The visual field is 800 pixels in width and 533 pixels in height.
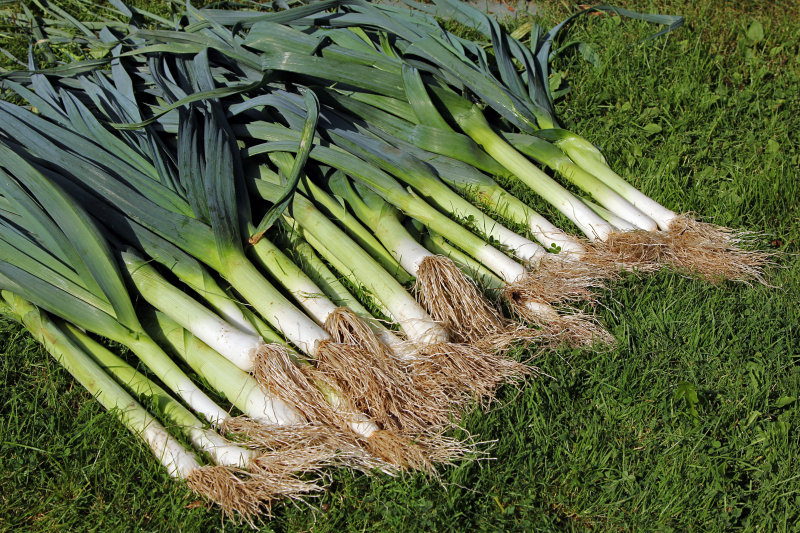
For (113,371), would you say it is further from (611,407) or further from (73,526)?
(611,407)

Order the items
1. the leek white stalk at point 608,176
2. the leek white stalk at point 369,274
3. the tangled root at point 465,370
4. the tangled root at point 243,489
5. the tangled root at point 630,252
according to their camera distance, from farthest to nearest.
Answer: the leek white stalk at point 608,176 < the tangled root at point 630,252 < the leek white stalk at point 369,274 < the tangled root at point 465,370 < the tangled root at point 243,489

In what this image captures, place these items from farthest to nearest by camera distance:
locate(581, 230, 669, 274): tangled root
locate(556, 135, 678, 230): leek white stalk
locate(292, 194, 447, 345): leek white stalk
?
1. locate(556, 135, 678, 230): leek white stalk
2. locate(581, 230, 669, 274): tangled root
3. locate(292, 194, 447, 345): leek white stalk

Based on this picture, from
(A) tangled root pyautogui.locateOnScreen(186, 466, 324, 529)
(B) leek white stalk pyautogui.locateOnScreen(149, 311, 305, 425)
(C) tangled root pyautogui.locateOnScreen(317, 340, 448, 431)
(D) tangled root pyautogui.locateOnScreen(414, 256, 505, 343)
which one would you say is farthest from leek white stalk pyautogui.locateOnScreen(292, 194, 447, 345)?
(A) tangled root pyautogui.locateOnScreen(186, 466, 324, 529)

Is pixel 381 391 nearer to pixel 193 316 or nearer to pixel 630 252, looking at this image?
pixel 193 316

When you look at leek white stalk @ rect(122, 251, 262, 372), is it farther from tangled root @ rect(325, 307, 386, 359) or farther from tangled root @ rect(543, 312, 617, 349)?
tangled root @ rect(543, 312, 617, 349)

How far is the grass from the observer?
2004mm

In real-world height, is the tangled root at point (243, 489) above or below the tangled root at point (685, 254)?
below

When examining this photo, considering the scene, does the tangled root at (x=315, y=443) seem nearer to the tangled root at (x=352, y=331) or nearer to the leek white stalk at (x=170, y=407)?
the leek white stalk at (x=170, y=407)

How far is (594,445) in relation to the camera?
7.02 feet

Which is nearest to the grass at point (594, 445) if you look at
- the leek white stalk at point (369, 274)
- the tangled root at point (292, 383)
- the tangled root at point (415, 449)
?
the tangled root at point (415, 449)

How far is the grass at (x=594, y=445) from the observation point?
2004mm

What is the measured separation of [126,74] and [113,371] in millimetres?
1298

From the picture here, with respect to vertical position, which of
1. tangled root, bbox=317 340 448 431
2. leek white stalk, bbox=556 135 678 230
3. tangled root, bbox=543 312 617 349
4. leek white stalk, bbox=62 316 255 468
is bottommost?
leek white stalk, bbox=62 316 255 468

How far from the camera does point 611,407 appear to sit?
2260 mm
